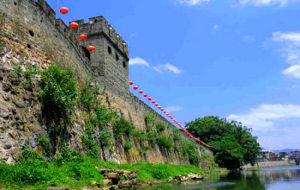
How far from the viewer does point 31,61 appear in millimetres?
10438

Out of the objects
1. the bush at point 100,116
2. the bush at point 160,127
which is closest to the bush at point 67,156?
the bush at point 100,116

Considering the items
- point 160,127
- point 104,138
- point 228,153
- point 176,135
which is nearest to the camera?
point 104,138

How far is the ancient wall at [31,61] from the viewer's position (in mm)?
8477

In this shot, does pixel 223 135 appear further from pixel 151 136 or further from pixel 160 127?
pixel 151 136

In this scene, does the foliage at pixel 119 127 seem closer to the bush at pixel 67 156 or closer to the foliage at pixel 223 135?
the bush at pixel 67 156

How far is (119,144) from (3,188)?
9729 mm

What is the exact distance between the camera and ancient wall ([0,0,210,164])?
27.8ft

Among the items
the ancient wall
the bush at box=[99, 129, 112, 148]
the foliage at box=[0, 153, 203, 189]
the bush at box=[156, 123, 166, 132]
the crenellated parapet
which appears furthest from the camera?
the bush at box=[156, 123, 166, 132]

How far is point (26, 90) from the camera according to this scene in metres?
9.45

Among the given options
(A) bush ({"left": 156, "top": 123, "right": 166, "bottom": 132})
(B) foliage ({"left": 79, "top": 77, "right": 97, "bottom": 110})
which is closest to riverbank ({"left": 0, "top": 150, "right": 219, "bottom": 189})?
(B) foliage ({"left": 79, "top": 77, "right": 97, "bottom": 110})

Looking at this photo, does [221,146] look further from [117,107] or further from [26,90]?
[26,90]

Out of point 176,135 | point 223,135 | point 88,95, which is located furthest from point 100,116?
point 223,135

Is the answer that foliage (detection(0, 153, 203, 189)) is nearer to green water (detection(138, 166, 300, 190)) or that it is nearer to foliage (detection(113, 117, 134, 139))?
green water (detection(138, 166, 300, 190))

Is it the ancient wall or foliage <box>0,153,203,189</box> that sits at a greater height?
the ancient wall
